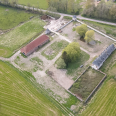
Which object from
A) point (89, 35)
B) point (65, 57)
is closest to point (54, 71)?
point (65, 57)

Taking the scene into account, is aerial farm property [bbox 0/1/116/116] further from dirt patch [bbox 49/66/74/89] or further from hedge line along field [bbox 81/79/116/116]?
hedge line along field [bbox 81/79/116/116]

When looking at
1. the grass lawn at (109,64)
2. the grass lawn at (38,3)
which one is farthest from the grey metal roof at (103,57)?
the grass lawn at (38,3)

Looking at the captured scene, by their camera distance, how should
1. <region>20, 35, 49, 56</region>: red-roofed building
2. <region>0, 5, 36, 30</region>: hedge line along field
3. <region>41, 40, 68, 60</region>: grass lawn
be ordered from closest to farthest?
<region>41, 40, 68, 60</region>: grass lawn
<region>20, 35, 49, 56</region>: red-roofed building
<region>0, 5, 36, 30</region>: hedge line along field

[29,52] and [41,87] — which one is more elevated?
[29,52]

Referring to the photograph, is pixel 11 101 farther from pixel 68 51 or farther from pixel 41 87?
pixel 68 51

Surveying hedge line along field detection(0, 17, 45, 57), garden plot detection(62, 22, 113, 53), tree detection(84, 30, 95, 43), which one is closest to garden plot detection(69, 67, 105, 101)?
garden plot detection(62, 22, 113, 53)

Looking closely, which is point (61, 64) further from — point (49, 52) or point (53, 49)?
point (53, 49)

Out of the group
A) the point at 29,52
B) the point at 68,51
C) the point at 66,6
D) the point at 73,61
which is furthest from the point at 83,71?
the point at 66,6
